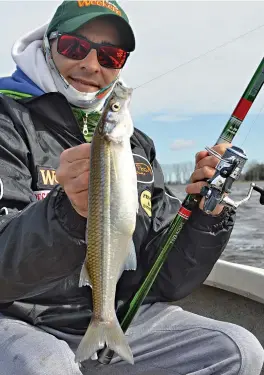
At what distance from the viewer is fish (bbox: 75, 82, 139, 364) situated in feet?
6.01

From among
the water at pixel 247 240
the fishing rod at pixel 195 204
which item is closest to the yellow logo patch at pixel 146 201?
the fishing rod at pixel 195 204

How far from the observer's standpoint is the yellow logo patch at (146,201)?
3.06m

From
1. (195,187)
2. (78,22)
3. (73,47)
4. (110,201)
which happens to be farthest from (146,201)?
(110,201)

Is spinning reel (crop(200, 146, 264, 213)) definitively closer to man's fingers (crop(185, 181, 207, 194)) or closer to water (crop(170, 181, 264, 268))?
man's fingers (crop(185, 181, 207, 194))

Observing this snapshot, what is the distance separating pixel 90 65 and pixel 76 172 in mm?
1290

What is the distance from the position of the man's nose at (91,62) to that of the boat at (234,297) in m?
1.76

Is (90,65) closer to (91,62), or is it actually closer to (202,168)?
(91,62)

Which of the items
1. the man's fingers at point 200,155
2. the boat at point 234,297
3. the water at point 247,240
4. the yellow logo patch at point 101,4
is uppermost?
the yellow logo patch at point 101,4

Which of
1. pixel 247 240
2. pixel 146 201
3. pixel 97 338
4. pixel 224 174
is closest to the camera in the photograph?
pixel 97 338

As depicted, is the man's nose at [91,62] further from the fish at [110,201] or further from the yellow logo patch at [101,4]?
the fish at [110,201]

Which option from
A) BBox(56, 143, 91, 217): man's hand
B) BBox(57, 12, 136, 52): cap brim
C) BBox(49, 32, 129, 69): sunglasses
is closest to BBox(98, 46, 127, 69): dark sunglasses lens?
BBox(49, 32, 129, 69): sunglasses

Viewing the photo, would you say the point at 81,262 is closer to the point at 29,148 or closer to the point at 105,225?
the point at 105,225

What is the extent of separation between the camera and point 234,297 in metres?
3.96

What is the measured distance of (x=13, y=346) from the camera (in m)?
2.33
